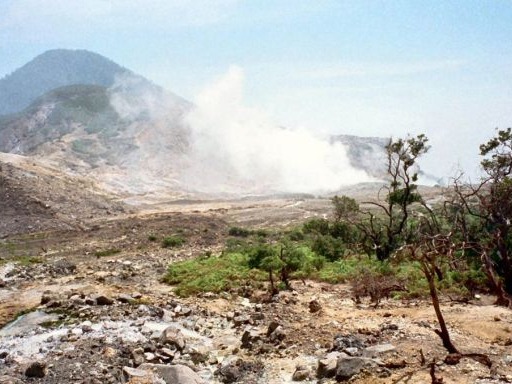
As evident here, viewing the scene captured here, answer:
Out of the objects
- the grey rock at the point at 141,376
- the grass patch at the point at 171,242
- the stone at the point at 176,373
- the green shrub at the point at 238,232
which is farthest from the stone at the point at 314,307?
the green shrub at the point at 238,232

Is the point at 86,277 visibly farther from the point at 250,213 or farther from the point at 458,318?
the point at 250,213

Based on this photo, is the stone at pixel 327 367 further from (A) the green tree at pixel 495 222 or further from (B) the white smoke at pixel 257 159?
(B) the white smoke at pixel 257 159

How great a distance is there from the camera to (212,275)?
18.5 metres

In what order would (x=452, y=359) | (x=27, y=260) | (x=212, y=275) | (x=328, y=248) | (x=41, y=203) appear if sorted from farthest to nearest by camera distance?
(x=41, y=203) → (x=27, y=260) → (x=328, y=248) → (x=212, y=275) → (x=452, y=359)

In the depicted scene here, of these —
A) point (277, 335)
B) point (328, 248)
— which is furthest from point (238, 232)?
point (277, 335)

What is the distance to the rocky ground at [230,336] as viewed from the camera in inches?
374

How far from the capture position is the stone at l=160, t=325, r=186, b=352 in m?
11.6

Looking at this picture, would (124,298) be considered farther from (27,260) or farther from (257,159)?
(257,159)

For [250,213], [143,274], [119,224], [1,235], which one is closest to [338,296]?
[143,274]

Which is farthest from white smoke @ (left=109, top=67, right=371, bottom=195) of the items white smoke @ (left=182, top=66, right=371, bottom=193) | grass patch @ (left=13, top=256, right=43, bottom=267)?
grass patch @ (left=13, top=256, right=43, bottom=267)

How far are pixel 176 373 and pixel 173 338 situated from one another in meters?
2.10

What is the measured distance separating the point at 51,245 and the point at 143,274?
41.7 ft

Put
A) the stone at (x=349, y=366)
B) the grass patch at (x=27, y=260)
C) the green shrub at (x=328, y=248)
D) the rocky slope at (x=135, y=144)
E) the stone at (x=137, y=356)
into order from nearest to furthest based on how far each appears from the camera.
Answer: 1. the stone at (x=349, y=366)
2. the stone at (x=137, y=356)
3. the green shrub at (x=328, y=248)
4. the grass patch at (x=27, y=260)
5. the rocky slope at (x=135, y=144)

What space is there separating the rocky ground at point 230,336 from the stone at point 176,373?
0.02 meters
